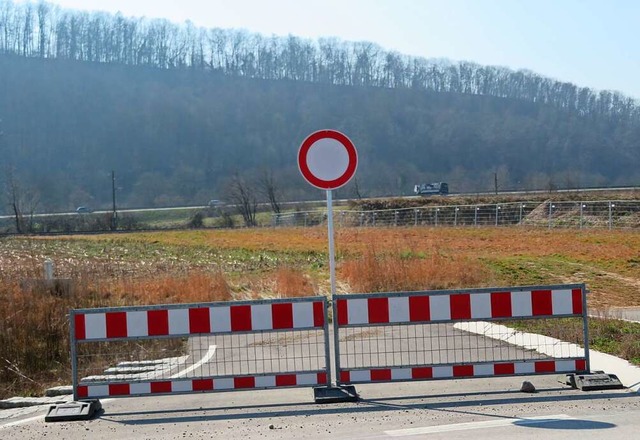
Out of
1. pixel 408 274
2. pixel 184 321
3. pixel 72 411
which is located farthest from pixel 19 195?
pixel 72 411

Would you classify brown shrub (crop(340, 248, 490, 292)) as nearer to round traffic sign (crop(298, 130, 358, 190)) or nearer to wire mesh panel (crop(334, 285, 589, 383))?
round traffic sign (crop(298, 130, 358, 190))

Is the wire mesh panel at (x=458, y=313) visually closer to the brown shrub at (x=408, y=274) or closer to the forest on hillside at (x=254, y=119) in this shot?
the brown shrub at (x=408, y=274)

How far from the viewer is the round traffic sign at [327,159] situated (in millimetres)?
8922

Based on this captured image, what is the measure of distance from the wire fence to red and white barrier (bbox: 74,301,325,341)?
32.6 metres

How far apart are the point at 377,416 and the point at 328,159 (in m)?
3.13

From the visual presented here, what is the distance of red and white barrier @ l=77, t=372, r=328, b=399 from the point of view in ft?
25.5

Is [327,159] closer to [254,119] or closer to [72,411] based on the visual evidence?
[72,411]

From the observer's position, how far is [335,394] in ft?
25.4

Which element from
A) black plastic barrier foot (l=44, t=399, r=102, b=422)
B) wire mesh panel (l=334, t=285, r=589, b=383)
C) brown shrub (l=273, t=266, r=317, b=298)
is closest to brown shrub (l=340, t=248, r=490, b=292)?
brown shrub (l=273, t=266, r=317, b=298)

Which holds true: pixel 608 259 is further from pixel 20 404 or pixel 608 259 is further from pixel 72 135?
pixel 72 135

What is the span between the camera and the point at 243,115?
424 feet

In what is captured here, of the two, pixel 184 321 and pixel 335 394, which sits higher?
pixel 184 321

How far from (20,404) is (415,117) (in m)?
127

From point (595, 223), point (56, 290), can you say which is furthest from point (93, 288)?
point (595, 223)
